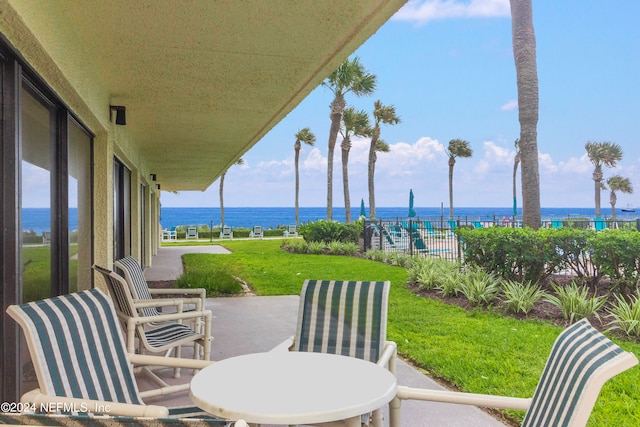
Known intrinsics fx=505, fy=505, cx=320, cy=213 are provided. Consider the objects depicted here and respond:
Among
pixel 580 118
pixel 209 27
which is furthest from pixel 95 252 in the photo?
pixel 580 118

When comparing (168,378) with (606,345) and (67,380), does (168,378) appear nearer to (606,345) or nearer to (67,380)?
(67,380)

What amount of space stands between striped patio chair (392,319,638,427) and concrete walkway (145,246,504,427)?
1.31 metres

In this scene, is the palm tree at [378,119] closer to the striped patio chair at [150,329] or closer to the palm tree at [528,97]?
the palm tree at [528,97]

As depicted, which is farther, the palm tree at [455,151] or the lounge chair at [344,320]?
the palm tree at [455,151]

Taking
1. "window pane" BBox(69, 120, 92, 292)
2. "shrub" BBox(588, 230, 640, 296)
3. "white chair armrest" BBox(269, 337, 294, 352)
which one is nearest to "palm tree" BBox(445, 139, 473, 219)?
"shrub" BBox(588, 230, 640, 296)

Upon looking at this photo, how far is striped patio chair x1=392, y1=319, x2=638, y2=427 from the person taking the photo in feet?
4.89

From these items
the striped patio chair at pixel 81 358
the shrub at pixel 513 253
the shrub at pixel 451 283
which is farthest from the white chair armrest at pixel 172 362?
the shrub at pixel 451 283

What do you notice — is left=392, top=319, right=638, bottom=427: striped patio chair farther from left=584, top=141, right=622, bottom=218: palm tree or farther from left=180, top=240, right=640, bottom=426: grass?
left=584, top=141, right=622, bottom=218: palm tree

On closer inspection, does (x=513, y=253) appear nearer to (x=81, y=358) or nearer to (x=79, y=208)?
(x=79, y=208)

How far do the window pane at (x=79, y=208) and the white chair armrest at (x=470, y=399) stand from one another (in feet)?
10.7

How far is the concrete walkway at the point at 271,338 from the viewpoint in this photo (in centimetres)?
327

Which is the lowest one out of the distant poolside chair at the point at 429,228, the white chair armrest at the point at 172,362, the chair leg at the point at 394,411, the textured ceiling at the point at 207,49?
the chair leg at the point at 394,411

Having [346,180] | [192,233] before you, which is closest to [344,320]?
[346,180]

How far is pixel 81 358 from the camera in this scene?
2162 millimetres
